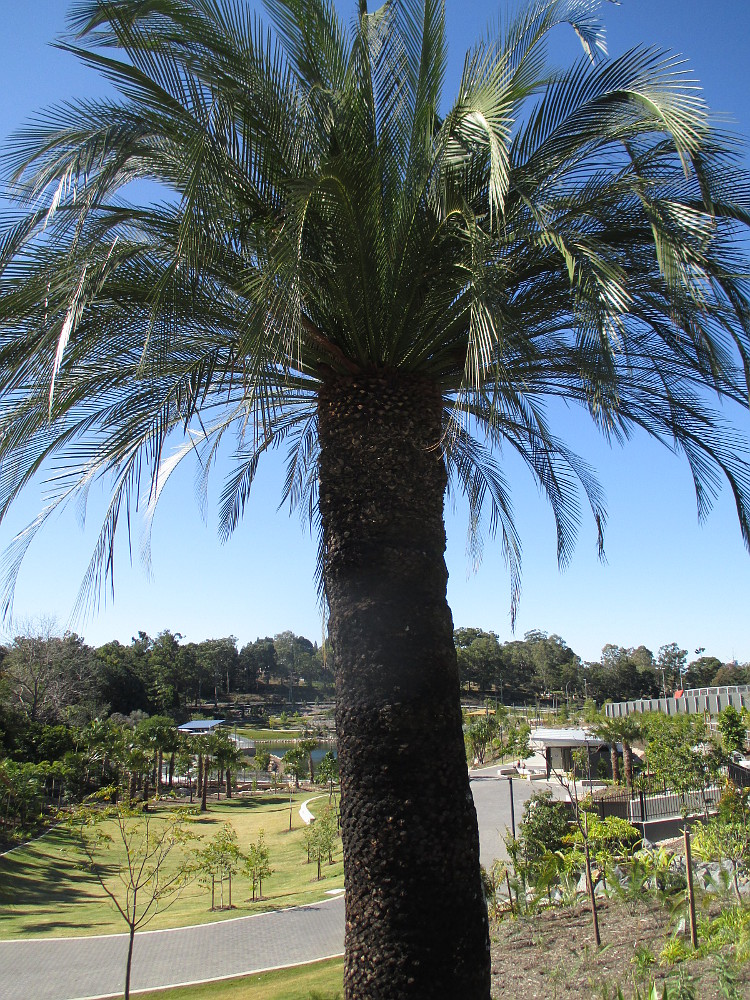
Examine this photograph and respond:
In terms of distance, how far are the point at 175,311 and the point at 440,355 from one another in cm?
190

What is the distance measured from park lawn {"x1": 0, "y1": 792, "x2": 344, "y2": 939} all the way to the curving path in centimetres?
109

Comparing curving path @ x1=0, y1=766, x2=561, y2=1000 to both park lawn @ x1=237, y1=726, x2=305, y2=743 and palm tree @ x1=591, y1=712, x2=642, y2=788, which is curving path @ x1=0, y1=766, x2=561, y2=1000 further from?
park lawn @ x1=237, y1=726, x2=305, y2=743

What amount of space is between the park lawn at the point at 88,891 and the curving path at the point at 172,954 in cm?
109

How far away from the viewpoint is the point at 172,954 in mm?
13867

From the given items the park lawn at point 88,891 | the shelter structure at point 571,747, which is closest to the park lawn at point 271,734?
the shelter structure at point 571,747

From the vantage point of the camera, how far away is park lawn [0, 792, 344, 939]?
17.2 metres

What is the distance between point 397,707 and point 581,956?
175 inches

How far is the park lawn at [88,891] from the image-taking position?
1720 centimetres

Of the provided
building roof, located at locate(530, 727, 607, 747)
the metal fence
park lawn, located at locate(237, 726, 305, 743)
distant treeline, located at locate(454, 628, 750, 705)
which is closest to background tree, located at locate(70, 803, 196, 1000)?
the metal fence

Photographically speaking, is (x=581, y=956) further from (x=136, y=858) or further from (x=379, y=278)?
(x=136, y=858)

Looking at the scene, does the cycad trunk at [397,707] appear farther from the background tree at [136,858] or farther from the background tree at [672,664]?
the background tree at [672,664]

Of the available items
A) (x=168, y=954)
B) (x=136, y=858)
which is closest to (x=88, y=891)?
(x=168, y=954)

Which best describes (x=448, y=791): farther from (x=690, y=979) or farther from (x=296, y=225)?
(x=296, y=225)

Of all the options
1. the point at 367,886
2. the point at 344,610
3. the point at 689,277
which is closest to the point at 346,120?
the point at 689,277
